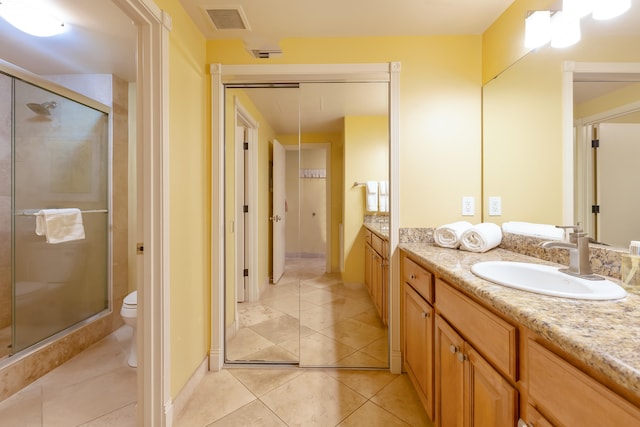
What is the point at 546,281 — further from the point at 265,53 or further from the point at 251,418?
the point at 265,53

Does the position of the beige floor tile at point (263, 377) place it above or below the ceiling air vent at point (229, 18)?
below

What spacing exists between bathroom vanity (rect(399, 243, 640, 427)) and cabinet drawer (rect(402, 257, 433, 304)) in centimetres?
1

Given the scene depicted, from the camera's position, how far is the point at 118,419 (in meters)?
1.39

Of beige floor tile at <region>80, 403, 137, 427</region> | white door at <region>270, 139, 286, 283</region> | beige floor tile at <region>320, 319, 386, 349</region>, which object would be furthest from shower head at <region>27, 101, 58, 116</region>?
beige floor tile at <region>320, 319, 386, 349</region>

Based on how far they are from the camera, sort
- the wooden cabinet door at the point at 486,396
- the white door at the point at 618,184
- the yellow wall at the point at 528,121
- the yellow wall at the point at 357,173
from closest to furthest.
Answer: the wooden cabinet door at the point at 486,396, the white door at the point at 618,184, the yellow wall at the point at 528,121, the yellow wall at the point at 357,173

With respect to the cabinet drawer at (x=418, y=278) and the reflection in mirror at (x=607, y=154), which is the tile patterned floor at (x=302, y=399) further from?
the reflection in mirror at (x=607, y=154)

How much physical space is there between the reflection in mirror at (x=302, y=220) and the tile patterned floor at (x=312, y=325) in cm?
1

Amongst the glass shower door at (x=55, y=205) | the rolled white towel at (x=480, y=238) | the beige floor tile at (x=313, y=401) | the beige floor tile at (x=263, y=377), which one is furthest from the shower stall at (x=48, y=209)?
the rolled white towel at (x=480, y=238)

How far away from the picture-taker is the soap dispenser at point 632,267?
0.80m

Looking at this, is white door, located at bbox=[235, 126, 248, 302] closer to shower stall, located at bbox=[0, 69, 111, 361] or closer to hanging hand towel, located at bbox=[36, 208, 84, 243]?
shower stall, located at bbox=[0, 69, 111, 361]

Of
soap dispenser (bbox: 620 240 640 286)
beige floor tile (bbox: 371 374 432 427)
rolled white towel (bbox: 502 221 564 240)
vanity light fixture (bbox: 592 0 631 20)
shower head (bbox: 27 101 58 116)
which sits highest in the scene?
shower head (bbox: 27 101 58 116)

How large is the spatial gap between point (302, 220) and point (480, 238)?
183 cm

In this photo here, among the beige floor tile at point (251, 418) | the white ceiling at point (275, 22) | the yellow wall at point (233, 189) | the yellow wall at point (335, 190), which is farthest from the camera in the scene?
the yellow wall at point (335, 190)

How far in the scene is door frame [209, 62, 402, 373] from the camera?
1752 millimetres
